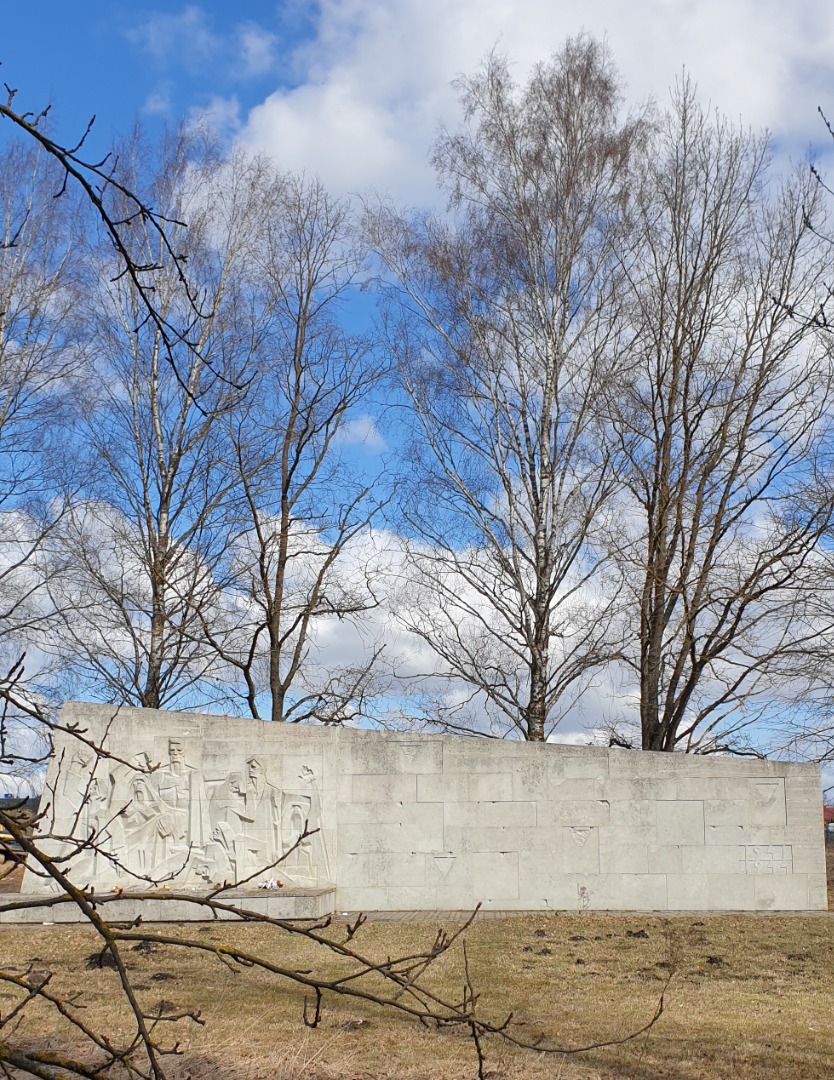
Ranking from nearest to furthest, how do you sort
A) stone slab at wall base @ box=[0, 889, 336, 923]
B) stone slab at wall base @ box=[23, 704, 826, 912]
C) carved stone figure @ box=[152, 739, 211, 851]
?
1. stone slab at wall base @ box=[0, 889, 336, 923]
2. carved stone figure @ box=[152, 739, 211, 851]
3. stone slab at wall base @ box=[23, 704, 826, 912]

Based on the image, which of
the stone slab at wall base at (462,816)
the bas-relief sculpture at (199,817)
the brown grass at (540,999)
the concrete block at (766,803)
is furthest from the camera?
Result: the concrete block at (766,803)

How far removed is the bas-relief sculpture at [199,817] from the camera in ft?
41.9

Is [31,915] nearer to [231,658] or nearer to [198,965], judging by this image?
[198,965]

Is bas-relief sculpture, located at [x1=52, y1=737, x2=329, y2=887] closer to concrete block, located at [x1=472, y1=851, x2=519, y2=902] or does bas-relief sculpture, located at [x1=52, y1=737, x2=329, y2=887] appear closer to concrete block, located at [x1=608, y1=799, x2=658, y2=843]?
concrete block, located at [x1=472, y1=851, x2=519, y2=902]

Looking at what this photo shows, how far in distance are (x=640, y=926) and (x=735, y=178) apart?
1101 centimetres

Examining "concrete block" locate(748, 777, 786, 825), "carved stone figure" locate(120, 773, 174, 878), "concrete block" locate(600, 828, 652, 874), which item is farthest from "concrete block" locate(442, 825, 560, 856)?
"carved stone figure" locate(120, 773, 174, 878)

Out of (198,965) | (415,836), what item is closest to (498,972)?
(198,965)

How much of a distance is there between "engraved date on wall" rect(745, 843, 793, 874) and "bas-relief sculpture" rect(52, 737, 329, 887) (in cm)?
512

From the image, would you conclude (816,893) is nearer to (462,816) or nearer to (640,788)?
(640,788)

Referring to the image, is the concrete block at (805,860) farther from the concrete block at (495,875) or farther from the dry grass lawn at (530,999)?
the concrete block at (495,875)

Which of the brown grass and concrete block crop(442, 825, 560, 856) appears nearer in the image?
the brown grass

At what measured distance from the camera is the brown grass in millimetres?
6336

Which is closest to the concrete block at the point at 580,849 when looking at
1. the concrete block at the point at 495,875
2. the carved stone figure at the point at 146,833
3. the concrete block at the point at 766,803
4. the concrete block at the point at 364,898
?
the concrete block at the point at 495,875

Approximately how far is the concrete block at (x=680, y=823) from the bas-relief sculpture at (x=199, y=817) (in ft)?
13.4
